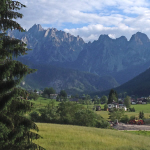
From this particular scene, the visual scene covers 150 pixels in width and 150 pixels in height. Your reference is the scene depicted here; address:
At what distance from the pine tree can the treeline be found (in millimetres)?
41482

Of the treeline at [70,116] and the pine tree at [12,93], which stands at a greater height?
the pine tree at [12,93]

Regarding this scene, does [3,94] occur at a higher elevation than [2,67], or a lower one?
lower

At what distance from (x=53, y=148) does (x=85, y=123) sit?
34538mm

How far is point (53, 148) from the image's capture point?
21.0 metres

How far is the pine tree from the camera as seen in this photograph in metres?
11.9

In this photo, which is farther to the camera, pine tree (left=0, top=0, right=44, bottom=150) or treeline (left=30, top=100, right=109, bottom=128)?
treeline (left=30, top=100, right=109, bottom=128)

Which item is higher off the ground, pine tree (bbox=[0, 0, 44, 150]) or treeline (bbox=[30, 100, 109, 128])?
pine tree (bbox=[0, 0, 44, 150])

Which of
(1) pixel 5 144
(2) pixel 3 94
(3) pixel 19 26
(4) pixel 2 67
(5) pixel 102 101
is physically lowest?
(5) pixel 102 101

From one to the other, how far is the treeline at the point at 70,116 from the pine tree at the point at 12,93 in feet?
136

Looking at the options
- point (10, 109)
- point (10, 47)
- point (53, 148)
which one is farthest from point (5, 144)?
point (53, 148)

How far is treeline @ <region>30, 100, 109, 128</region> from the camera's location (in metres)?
54.7

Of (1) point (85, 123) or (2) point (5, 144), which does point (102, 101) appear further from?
(2) point (5, 144)

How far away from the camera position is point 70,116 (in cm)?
6012

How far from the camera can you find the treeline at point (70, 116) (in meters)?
54.7
